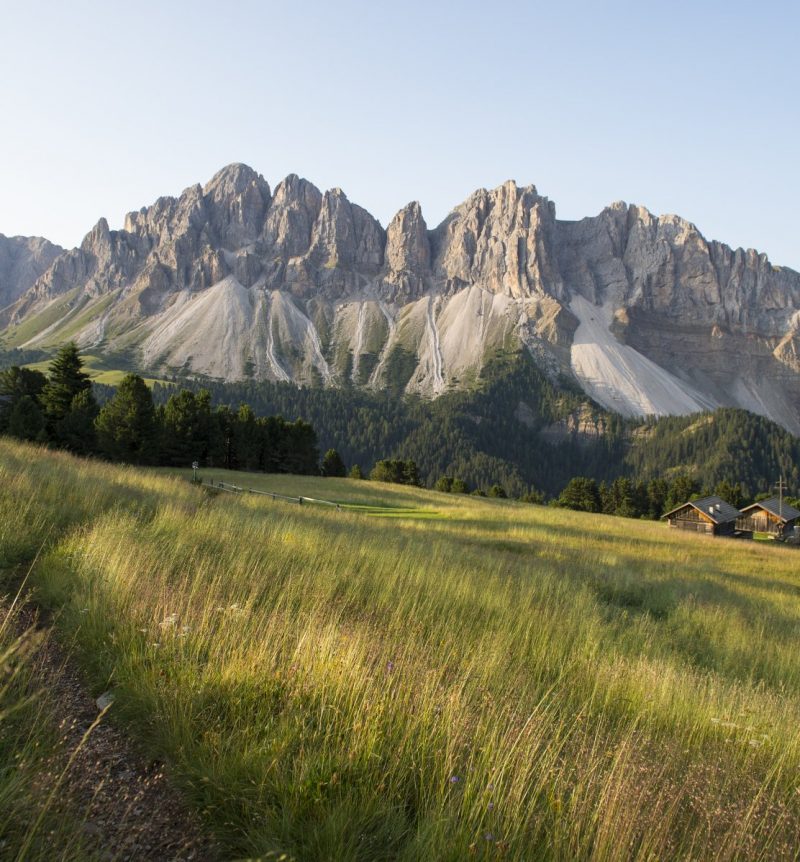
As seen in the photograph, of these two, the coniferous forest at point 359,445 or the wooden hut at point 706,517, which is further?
the wooden hut at point 706,517

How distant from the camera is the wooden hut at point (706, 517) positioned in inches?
2628

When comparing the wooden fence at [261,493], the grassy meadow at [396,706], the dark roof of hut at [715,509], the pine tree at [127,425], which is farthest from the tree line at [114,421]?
the dark roof of hut at [715,509]

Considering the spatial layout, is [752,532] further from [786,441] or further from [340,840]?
[786,441]

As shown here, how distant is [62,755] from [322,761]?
1.41 meters

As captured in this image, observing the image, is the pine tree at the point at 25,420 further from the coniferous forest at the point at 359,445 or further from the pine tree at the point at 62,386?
the pine tree at the point at 62,386

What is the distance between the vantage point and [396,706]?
3.72 m

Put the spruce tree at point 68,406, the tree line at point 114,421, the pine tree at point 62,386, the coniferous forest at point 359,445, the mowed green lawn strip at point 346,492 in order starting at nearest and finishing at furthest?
the mowed green lawn strip at point 346,492 → the tree line at point 114,421 → the spruce tree at point 68,406 → the pine tree at point 62,386 → the coniferous forest at point 359,445

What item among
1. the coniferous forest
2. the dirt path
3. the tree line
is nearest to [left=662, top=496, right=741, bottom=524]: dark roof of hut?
the coniferous forest

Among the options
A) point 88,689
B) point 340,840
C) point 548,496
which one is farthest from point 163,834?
point 548,496

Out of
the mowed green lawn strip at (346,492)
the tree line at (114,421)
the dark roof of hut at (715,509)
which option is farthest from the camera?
the dark roof of hut at (715,509)

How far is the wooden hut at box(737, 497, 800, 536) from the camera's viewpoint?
73062mm

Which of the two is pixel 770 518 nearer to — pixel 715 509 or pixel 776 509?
pixel 776 509

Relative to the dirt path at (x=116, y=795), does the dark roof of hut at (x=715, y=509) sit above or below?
below

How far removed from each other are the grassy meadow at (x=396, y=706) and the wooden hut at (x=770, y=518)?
259ft
